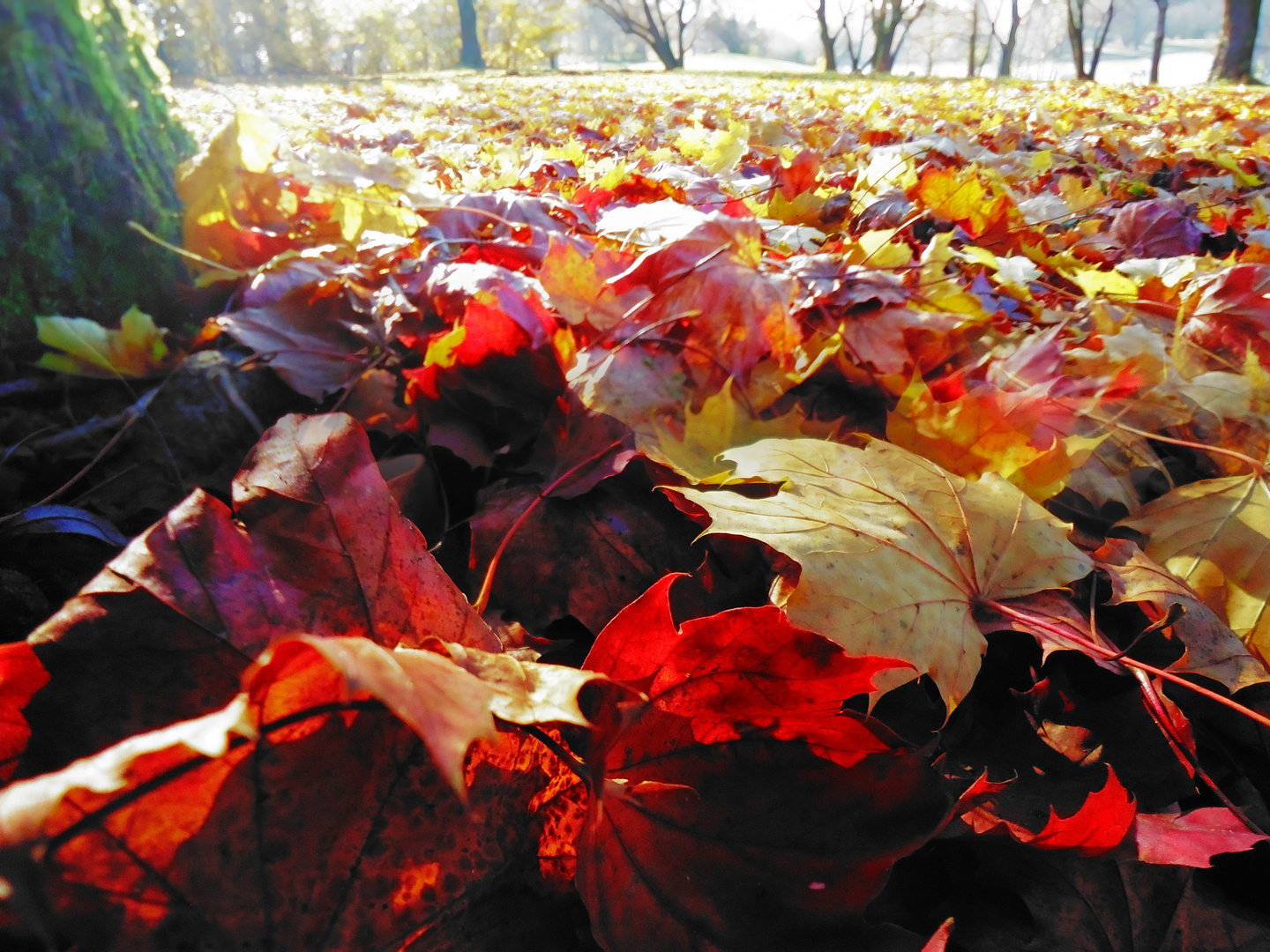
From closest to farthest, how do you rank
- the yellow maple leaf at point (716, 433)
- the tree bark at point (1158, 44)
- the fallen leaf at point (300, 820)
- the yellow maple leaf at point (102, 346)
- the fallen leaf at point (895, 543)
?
the fallen leaf at point (300, 820) → the fallen leaf at point (895, 543) → the yellow maple leaf at point (716, 433) → the yellow maple leaf at point (102, 346) → the tree bark at point (1158, 44)

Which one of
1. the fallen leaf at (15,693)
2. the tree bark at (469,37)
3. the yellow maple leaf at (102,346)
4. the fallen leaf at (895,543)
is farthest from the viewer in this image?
the tree bark at (469,37)

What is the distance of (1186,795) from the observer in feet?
1.61

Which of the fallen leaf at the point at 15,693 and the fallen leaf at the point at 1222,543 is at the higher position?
the fallen leaf at the point at 15,693

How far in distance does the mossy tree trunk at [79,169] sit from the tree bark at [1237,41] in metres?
18.3

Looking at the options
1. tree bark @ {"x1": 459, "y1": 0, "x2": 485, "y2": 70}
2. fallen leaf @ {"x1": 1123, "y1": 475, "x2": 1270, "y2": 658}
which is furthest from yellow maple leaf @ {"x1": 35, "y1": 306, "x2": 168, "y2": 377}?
tree bark @ {"x1": 459, "y1": 0, "x2": 485, "y2": 70}

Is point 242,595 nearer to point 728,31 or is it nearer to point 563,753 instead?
point 563,753

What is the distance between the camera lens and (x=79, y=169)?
948 mm

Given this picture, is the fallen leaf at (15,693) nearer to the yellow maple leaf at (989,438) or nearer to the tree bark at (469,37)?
the yellow maple leaf at (989,438)

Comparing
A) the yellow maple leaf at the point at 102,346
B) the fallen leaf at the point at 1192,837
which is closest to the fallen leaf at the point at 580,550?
the fallen leaf at the point at 1192,837

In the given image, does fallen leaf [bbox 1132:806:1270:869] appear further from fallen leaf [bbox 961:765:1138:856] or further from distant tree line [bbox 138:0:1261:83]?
distant tree line [bbox 138:0:1261:83]

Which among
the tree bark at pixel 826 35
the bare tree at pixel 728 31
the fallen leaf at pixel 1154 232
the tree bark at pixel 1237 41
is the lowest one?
the fallen leaf at pixel 1154 232

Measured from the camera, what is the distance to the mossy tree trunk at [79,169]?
88cm

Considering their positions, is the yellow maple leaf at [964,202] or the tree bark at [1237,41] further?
the tree bark at [1237,41]

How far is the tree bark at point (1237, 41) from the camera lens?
13055mm
